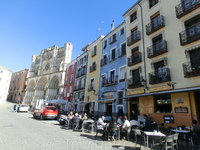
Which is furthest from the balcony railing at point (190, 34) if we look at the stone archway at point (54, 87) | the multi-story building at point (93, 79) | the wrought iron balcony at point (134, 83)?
the stone archway at point (54, 87)

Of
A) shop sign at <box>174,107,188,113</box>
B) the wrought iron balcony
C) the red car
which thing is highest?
the wrought iron balcony

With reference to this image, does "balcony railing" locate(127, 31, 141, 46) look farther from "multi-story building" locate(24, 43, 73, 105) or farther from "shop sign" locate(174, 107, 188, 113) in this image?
"multi-story building" locate(24, 43, 73, 105)

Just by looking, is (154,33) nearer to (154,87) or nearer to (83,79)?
(154,87)

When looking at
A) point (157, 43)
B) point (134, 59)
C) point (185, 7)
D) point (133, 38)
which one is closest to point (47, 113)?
point (134, 59)

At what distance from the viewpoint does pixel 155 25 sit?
14305mm

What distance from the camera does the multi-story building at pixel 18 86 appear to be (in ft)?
212

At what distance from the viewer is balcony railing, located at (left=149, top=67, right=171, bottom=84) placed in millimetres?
11734

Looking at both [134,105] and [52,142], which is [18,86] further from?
[52,142]

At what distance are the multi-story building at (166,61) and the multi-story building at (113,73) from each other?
1514 mm

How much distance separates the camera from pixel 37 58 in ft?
200

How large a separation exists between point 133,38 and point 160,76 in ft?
20.1

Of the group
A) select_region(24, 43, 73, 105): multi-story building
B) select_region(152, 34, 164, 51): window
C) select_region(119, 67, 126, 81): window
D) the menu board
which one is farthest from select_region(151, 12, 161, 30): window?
select_region(24, 43, 73, 105): multi-story building

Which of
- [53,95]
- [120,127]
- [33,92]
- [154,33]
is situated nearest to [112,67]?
[154,33]

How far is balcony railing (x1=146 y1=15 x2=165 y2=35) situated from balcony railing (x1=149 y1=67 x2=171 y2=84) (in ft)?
13.1
